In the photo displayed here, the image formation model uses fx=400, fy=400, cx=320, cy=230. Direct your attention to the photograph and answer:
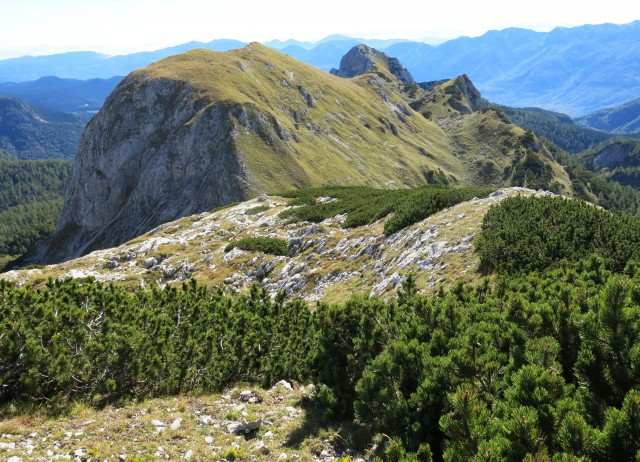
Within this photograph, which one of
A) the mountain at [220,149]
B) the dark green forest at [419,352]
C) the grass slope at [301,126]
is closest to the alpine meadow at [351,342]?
the dark green forest at [419,352]

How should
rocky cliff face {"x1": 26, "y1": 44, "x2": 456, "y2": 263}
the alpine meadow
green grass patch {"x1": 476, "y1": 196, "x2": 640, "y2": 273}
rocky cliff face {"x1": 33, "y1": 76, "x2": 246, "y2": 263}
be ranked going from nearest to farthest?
the alpine meadow
green grass patch {"x1": 476, "y1": 196, "x2": 640, "y2": 273}
rocky cliff face {"x1": 33, "y1": 76, "x2": 246, "y2": 263}
rocky cliff face {"x1": 26, "y1": 44, "x2": 456, "y2": 263}

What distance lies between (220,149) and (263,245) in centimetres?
6178

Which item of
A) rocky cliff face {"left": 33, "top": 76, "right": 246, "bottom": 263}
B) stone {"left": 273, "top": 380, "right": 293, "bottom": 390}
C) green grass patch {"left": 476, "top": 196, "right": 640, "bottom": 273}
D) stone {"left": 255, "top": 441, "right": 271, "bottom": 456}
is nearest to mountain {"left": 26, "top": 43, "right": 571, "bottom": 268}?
rocky cliff face {"left": 33, "top": 76, "right": 246, "bottom": 263}

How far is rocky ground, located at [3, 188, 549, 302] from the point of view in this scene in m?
21.6

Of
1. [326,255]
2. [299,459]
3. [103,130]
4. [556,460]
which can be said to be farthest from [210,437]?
[103,130]

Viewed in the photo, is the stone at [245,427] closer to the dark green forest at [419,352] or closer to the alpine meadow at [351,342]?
the alpine meadow at [351,342]

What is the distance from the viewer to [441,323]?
8.46 metres

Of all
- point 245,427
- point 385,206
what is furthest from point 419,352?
point 385,206

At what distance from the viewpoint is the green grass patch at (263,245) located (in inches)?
1409

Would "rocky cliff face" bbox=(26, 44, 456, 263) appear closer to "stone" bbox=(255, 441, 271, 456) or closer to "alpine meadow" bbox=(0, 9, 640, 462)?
"alpine meadow" bbox=(0, 9, 640, 462)

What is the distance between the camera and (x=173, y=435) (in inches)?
345

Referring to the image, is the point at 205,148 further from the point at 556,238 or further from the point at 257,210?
the point at 556,238

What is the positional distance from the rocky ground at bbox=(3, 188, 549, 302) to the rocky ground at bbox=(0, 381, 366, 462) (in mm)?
8759

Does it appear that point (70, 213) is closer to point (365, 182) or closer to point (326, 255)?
point (365, 182)
